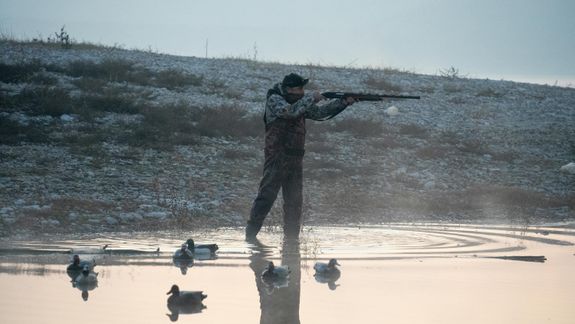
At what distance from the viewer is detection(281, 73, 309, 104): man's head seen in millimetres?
15164

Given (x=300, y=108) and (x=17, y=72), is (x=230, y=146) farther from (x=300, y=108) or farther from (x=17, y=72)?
(x=300, y=108)

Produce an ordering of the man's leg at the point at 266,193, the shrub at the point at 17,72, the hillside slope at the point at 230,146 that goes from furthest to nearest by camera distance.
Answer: the shrub at the point at 17,72 < the hillside slope at the point at 230,146 < the man's leg at the point at 266,193

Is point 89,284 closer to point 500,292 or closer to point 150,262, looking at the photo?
point 150,262

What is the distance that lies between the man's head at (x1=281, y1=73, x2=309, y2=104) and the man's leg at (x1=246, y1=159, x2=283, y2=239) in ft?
3.11

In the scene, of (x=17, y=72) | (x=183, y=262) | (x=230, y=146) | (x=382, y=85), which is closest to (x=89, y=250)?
(x=183, y=262)

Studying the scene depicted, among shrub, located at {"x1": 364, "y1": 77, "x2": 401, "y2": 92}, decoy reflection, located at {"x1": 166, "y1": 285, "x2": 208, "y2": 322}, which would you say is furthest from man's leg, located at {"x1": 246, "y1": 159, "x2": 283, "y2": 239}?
shrub, located at {"x1": 364, "y1": 77, "x2": 401, "y2": 92}

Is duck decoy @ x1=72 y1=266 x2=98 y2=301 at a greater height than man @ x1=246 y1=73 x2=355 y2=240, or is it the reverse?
man @ x1=246 y1=73 x2=355 y2=240

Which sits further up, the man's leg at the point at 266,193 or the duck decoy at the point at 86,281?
the man's leg at the point at 266,193

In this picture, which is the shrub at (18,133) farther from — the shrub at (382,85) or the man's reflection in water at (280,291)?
the shrub at (382,85)

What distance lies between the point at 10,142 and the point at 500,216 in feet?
34.7

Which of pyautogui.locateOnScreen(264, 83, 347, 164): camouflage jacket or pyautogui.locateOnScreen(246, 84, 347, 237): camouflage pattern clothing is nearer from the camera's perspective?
pyautogui.locateOnScreen(264, 83, 347, 164): camouflage jacket

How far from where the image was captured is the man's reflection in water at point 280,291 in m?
9.28

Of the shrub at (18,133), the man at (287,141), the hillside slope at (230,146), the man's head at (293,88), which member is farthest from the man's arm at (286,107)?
the shrub at (18,133)

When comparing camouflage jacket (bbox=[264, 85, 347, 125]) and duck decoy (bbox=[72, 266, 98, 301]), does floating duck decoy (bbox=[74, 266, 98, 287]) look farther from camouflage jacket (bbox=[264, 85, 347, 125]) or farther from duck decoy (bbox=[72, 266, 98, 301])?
camouflage jacket (bbox=[264, 85, 347, 125])
